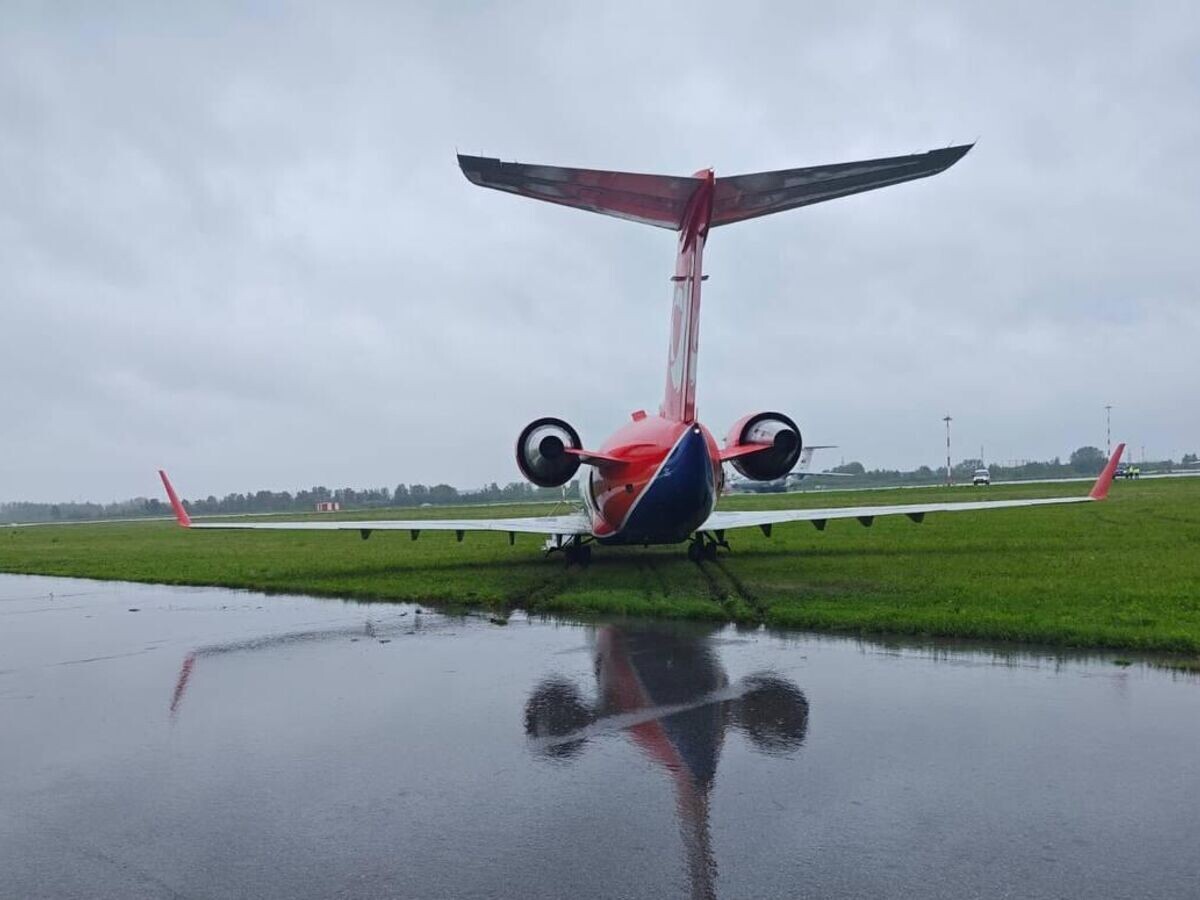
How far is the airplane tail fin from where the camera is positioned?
1277cm

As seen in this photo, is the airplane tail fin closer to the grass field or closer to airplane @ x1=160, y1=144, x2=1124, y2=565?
airplane @ x1=160, y1=144, x2=1124, y2=565

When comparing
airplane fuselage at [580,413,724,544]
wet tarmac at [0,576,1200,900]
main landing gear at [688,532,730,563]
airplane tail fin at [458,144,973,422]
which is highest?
airplane tail fin at [458,144,973,422]

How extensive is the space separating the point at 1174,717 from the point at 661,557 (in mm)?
15390

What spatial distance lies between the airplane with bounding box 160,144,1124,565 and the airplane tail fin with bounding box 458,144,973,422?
0.02 m

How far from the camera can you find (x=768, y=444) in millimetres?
15477

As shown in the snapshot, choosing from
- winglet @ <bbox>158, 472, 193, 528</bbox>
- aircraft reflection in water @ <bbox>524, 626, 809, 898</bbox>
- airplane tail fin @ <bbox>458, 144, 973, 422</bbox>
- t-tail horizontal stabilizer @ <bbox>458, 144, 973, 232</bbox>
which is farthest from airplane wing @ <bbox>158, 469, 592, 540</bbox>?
aircraft reflection in water @ <bbox>524, 626, 809, 898</bbox>

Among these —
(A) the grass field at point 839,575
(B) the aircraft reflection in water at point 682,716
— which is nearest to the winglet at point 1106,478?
(A) the grass field at point 839,575

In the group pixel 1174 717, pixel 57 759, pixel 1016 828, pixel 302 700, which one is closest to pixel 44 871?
pixel 57 759

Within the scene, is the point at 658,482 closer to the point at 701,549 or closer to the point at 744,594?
the point at 744,594

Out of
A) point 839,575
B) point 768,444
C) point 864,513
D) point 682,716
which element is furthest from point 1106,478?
point 682,716

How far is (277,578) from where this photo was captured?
62.3ft

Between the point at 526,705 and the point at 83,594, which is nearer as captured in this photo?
the point at 526,705

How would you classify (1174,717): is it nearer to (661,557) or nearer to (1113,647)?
(1113,647)

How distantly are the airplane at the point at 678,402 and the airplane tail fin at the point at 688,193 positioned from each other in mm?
18
